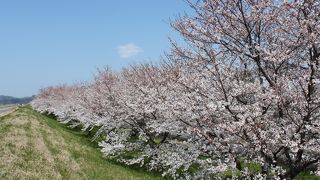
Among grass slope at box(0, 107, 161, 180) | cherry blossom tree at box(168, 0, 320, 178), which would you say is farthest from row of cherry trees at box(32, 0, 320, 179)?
grass slope at box(0, 107, 161, 180)

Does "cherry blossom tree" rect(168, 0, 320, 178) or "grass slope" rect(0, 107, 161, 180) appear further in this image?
"grass slope" rect(0, 107, 161, 180)

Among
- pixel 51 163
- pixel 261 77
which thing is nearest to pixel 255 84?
pixel 261 77

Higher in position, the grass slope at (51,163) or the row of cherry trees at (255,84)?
the row of cherry trees at (255,84)

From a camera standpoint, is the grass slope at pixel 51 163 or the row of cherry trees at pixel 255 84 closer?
the row of cherry trees at pixel 255 84

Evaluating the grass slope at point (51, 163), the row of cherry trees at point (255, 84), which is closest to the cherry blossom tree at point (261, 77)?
the row of cherry trees at point (255, 84)

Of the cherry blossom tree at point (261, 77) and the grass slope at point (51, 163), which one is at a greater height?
the cherry blossom tree at point (261, 77)

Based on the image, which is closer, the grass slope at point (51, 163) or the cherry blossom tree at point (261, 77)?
the cherry blossom tree at point (261, 77)

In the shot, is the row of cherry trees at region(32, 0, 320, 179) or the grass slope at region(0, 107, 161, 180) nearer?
the row of cherry trees at region(32, 0, 320, 179)

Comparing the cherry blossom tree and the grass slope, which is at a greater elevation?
the cherry blossom tree

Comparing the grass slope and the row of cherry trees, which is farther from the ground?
the row of cherry trees

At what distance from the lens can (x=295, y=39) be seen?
13.7m

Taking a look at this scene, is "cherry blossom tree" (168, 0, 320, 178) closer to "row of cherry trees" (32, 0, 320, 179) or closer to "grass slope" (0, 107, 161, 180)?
"row of cherry trees" (32, 0, 320, 179)

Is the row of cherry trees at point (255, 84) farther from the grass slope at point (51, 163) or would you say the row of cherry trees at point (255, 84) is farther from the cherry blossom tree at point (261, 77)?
the grass slope at point (51, 163)

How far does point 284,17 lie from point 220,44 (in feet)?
7.19
